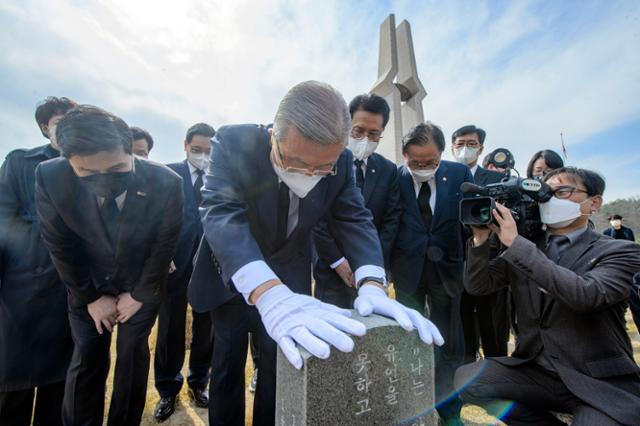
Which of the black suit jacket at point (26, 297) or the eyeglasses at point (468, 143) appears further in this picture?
the eyeglasses at point (468, 143)

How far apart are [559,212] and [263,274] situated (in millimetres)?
1919

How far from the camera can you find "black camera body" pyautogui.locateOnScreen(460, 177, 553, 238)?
2018 millimetres

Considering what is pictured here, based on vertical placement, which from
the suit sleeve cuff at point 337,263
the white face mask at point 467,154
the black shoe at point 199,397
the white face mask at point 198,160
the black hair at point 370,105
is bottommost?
the black shoe at point 199,397

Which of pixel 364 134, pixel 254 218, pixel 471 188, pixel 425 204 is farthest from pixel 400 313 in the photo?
pixel 364 134

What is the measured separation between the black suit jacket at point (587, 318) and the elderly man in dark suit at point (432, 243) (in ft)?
2.07

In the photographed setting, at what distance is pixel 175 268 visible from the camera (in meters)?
2.90

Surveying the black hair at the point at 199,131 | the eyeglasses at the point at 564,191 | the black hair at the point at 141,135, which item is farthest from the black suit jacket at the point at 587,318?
the black hair at the point at 141,135

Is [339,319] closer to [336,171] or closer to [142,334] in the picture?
[336,171]

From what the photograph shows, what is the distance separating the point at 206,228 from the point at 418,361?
3.65ft

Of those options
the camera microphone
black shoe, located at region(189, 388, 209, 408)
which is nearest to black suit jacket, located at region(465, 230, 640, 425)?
the camera microphone

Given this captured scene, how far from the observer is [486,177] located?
3639 millimetres

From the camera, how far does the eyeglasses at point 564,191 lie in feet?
6.64

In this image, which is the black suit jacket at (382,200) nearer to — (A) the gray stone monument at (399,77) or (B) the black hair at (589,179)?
(B) the black hair at (589,179)

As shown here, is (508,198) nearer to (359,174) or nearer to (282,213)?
(359,174)
